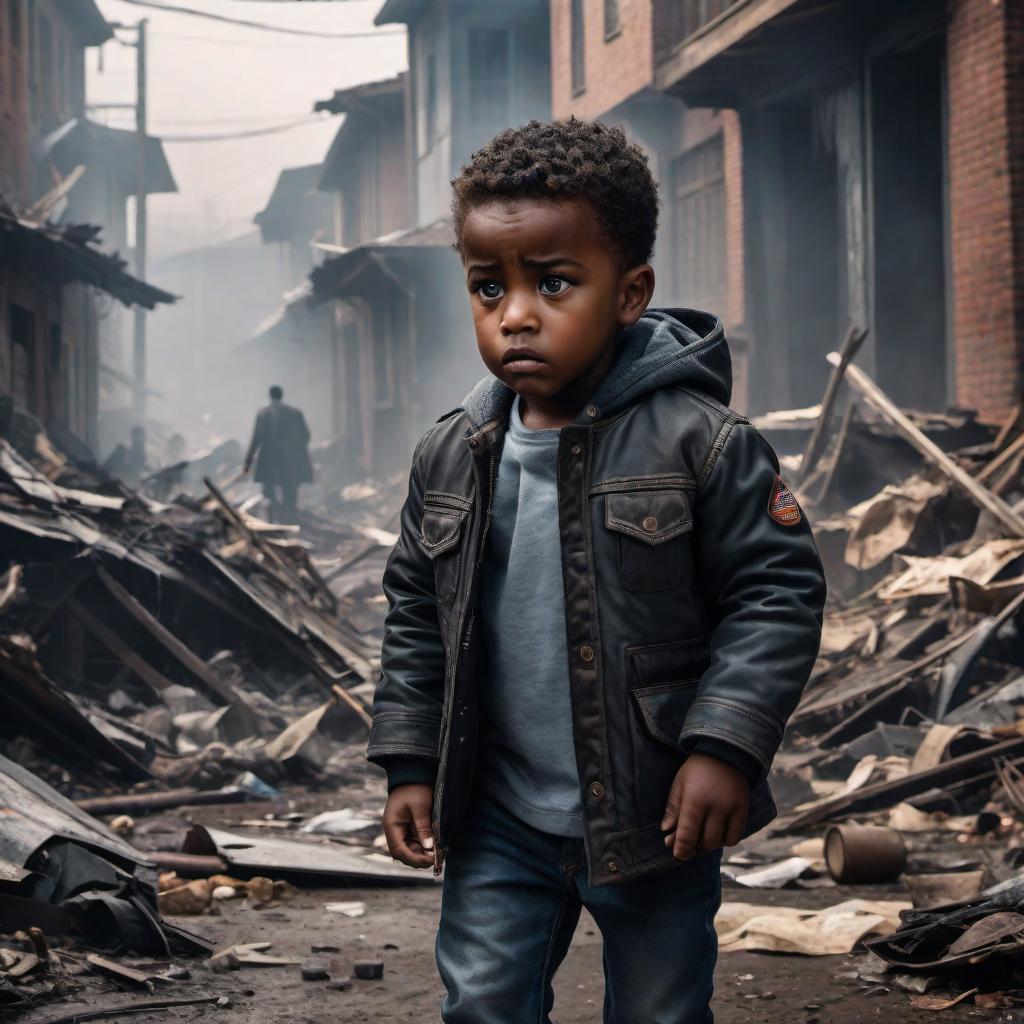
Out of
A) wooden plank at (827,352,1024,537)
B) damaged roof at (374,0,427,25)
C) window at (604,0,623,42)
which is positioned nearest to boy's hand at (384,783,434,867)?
wooden plank at (827,352,1024,537)

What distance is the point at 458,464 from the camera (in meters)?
2.30

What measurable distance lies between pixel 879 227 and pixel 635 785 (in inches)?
428

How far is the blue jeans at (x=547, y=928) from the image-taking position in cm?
208

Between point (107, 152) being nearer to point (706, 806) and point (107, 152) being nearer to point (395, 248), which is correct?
point (395, 248)

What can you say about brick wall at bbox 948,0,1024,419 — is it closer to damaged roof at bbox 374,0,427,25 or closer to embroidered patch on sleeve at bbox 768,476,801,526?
embroidered patch on sleeve at bbox 768,476,801,526

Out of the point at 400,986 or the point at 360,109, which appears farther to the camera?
the point at 360,109

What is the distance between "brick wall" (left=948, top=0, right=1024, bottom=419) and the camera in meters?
9.80

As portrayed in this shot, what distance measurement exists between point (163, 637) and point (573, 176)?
685 cm

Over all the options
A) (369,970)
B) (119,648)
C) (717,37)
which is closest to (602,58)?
(717,37)

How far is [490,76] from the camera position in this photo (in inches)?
975

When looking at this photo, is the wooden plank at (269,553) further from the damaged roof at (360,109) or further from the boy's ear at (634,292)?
the damaged roof at (360,109)

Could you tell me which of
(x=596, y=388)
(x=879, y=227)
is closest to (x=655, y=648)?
(x=596, y=388)

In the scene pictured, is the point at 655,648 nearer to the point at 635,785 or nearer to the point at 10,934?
the point at 635,785

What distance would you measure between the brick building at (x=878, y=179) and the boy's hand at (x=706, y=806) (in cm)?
869
